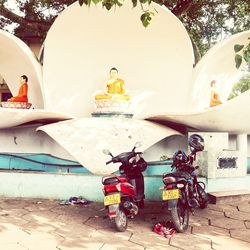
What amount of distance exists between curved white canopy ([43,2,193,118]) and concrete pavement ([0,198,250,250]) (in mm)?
4701

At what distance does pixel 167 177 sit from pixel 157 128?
2816 mm

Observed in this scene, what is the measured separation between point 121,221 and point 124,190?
358 millimetres

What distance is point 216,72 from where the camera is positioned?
970 centimetres

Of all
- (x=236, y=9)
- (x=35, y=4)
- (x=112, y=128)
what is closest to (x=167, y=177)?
(x=112, y=128)

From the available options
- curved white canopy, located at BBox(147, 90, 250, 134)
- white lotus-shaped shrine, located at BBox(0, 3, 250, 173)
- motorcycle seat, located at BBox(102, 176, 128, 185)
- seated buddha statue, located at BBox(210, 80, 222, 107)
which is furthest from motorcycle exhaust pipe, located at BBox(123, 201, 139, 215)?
seated buddha statue, located at BBox(210, 80, 222, 107)

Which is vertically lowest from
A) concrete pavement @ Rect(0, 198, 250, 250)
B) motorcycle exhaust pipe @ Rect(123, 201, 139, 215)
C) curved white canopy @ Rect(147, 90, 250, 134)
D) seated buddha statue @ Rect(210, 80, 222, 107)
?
concrete pavement @ Rect(0, 198, 250, 250)

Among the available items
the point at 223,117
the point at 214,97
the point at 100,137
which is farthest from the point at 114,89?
the point at 223,117

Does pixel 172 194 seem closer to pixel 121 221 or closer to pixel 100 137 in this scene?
pixel 121 221

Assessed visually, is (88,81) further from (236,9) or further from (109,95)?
(236,9)

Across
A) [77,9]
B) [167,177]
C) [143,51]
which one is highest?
[77,9]

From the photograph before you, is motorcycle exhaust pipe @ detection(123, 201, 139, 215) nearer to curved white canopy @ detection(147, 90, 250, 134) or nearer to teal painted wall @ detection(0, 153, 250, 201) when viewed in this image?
teal painted wall @ detection(0, 153, 250, 201)

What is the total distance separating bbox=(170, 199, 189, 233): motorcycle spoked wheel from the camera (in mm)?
3844

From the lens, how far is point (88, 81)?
9.77m

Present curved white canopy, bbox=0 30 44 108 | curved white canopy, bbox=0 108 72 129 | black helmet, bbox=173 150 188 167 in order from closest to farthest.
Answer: black helmet, bbox=173 150 188 167, curved white canopy, bbox=0 108 72 129, curved white canopy, bbox=0 30 44 108
